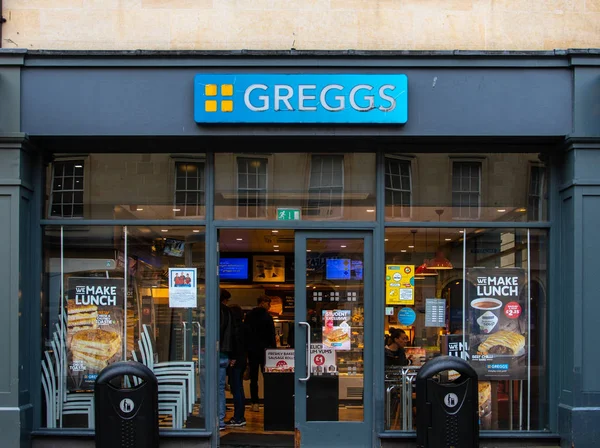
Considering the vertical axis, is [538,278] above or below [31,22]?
below

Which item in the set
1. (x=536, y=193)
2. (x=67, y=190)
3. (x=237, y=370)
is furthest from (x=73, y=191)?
(x=536, y=193)

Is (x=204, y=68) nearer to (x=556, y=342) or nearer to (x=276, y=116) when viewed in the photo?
(x=276, y=116)

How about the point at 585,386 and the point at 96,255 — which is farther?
the point at 96,255

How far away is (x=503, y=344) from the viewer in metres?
8.02

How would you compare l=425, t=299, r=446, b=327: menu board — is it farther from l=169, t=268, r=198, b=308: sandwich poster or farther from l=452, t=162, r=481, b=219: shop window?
l=169, t=268, r=198, b=308: sandwich poster

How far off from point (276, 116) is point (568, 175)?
3.24 m

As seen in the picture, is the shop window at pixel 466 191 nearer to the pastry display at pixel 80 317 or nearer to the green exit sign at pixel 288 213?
the green exit sign at pixel 288 213

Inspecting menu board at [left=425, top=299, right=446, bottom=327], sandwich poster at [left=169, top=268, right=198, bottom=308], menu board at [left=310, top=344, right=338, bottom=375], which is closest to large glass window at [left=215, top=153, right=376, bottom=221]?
sandwich poster at [left=169, top=268, right=198, bottom=308]

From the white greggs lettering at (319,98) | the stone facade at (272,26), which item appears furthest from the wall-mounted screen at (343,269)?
the stone facade at (272,26)

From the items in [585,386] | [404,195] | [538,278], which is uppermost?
[404,195]

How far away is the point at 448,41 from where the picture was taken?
794 centimetres

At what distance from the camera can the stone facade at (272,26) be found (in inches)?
311

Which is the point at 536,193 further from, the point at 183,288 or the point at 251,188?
the point at 183,288

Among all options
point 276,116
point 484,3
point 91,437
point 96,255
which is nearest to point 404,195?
point 276,116
